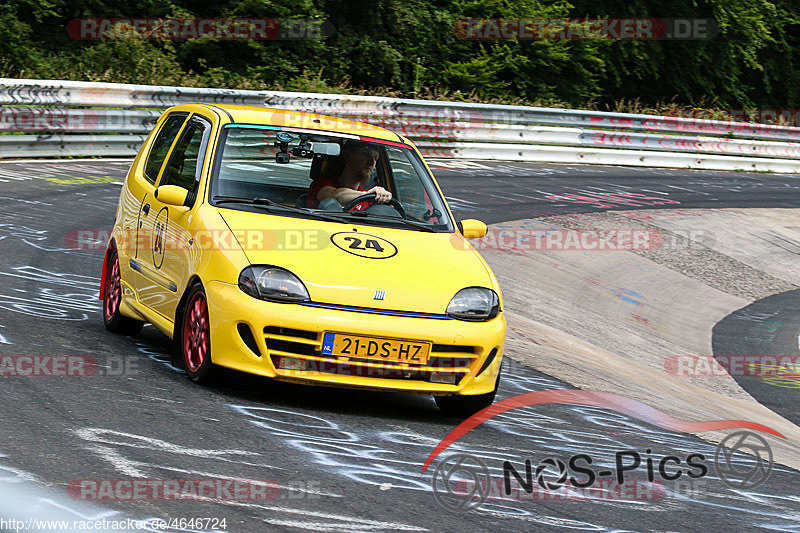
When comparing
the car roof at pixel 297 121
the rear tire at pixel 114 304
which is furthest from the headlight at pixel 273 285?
the rear tire at pixel 114 304

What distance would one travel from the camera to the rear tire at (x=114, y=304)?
7.64 meters

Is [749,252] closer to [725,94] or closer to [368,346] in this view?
[368,346]

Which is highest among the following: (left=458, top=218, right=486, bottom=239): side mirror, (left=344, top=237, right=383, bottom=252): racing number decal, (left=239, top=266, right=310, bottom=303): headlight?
(left=344, top=237, right=383, bottom=252): racing number decal

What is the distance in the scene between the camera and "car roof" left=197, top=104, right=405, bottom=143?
7.26 m

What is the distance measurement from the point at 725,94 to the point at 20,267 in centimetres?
3310

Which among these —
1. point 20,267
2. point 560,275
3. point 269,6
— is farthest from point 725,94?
point 20,267

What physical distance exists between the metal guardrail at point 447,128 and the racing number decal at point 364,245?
36.2ft

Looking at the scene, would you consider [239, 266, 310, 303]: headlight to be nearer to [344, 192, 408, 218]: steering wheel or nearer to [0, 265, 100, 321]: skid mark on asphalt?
[344, 192, 408, 218]: steering wheel

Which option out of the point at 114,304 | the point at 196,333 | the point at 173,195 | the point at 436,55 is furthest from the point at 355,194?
the point at 436,55

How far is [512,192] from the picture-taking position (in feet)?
61.9

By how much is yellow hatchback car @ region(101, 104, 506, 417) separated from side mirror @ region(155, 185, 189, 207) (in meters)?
0.01

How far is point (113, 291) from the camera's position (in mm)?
7852

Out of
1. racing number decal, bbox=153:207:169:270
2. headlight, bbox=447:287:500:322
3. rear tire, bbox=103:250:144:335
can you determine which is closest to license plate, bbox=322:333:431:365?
headlight, bbox=447:287:500:322

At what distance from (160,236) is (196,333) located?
3.40 ft
